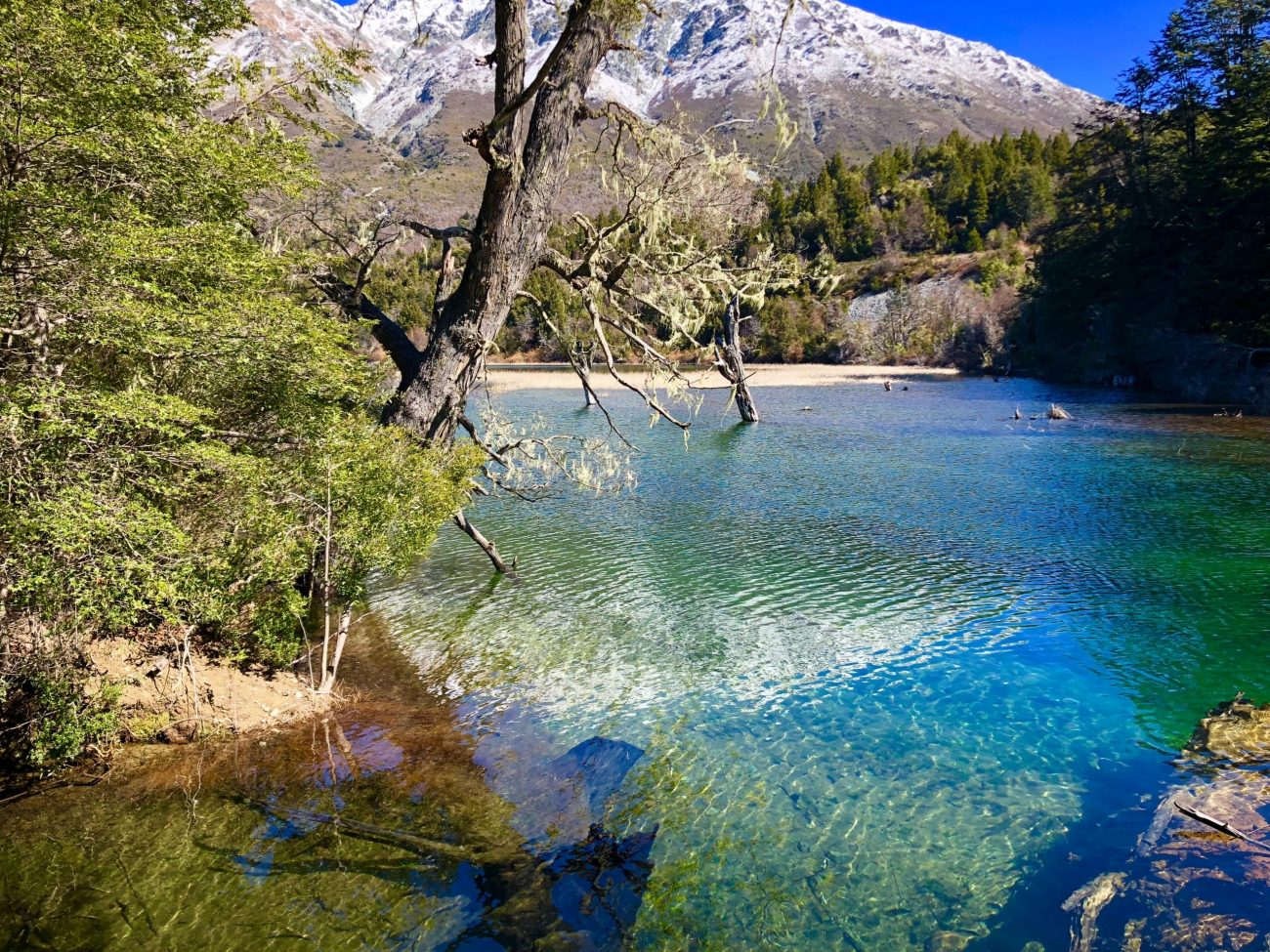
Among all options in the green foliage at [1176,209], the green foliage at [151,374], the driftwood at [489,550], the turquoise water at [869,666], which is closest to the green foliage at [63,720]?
the green foliage at [151,374]

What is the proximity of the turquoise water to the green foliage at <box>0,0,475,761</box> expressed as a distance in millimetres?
2777

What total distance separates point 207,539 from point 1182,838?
8.28 metres

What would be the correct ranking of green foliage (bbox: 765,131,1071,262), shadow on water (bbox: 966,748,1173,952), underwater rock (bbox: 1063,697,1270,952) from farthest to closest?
green foliage (bbox: 765,131,1071,262)
shadow on water (bbox: 966,748,1173,952)
underwater rock (bbox: 1063,697,1270,952)

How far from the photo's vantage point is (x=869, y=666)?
888 centimetres

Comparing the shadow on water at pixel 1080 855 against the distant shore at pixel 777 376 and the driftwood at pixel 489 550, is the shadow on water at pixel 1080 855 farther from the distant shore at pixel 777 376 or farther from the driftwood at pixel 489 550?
the distant shore at pixel 777 376

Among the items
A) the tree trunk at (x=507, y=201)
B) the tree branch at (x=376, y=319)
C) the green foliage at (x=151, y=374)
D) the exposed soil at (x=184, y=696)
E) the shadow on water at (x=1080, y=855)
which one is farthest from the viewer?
the tree branch at (x=376, y=319)

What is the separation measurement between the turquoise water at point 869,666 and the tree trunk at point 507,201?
348 cm

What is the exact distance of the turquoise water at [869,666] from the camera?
17.2 ft

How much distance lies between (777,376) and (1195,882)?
5498 cm

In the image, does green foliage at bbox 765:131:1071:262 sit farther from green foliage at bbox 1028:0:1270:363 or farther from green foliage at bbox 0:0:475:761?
green foliage at bbox 0:0:475:761

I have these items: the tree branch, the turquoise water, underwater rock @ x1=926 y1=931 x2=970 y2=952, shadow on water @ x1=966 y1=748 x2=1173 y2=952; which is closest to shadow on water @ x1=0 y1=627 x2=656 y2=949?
the turquoise water

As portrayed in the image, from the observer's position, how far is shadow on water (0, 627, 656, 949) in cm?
450

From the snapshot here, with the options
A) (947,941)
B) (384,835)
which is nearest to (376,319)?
(384,835)

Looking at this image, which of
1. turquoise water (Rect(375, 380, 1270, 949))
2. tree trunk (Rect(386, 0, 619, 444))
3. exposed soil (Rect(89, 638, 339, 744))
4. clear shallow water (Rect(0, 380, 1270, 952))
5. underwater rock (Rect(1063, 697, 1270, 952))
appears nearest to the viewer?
underwater rock (Rect(1063, 697, 1270, 952))
